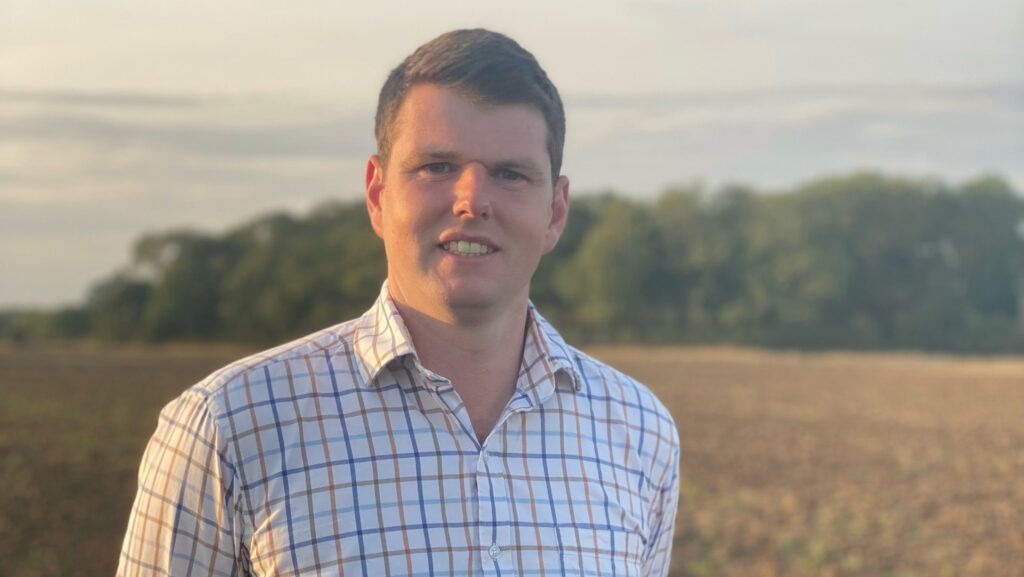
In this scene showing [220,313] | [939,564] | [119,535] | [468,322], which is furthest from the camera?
[220,313]

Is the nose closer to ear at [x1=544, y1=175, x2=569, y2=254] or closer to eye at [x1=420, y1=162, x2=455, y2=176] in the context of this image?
eye at [x1=420, y1=162, x2=455, y2=176]

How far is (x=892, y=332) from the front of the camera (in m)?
20.0

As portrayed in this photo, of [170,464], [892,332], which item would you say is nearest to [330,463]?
[170,464]

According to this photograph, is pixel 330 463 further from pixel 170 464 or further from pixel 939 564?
pixel 939 564

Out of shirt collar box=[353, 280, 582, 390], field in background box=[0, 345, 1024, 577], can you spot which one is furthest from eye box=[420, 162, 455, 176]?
field in background box=[0, 345, 1024, 577]

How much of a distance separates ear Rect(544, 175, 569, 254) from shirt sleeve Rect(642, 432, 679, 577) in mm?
423

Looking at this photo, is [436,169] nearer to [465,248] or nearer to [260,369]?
[465,248]

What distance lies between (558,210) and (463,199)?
266 millimetres

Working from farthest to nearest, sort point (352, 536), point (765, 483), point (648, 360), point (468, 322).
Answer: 1. point (648, 360)
2. point (765, 483)
3. point (468, 322)
4. point (352, 536)

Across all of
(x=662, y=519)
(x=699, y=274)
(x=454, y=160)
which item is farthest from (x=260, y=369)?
(x=699, y=274)

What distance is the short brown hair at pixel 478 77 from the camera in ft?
4.96

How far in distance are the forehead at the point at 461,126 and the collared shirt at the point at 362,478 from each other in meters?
0.27

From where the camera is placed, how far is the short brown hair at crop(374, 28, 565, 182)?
4.96ft

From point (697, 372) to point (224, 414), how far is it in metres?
21.4
